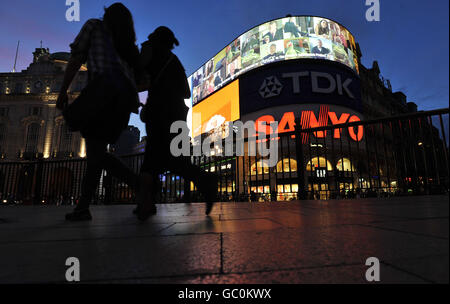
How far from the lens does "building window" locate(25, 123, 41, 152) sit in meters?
35.9

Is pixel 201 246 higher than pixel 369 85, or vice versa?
pixel 369 85

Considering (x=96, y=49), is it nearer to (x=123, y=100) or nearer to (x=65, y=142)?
(x=123, y=100)

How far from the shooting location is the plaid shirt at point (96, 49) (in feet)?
7.73

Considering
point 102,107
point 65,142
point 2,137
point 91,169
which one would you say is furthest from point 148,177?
point 2,137

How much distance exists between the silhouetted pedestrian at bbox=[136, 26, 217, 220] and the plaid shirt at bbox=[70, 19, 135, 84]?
298 millimetres

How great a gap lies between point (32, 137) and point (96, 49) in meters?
44.0

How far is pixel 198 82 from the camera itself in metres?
46.1

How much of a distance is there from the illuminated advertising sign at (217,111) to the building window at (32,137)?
80.0ft

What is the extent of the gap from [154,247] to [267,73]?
34226mm

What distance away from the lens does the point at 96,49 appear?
2.37m
